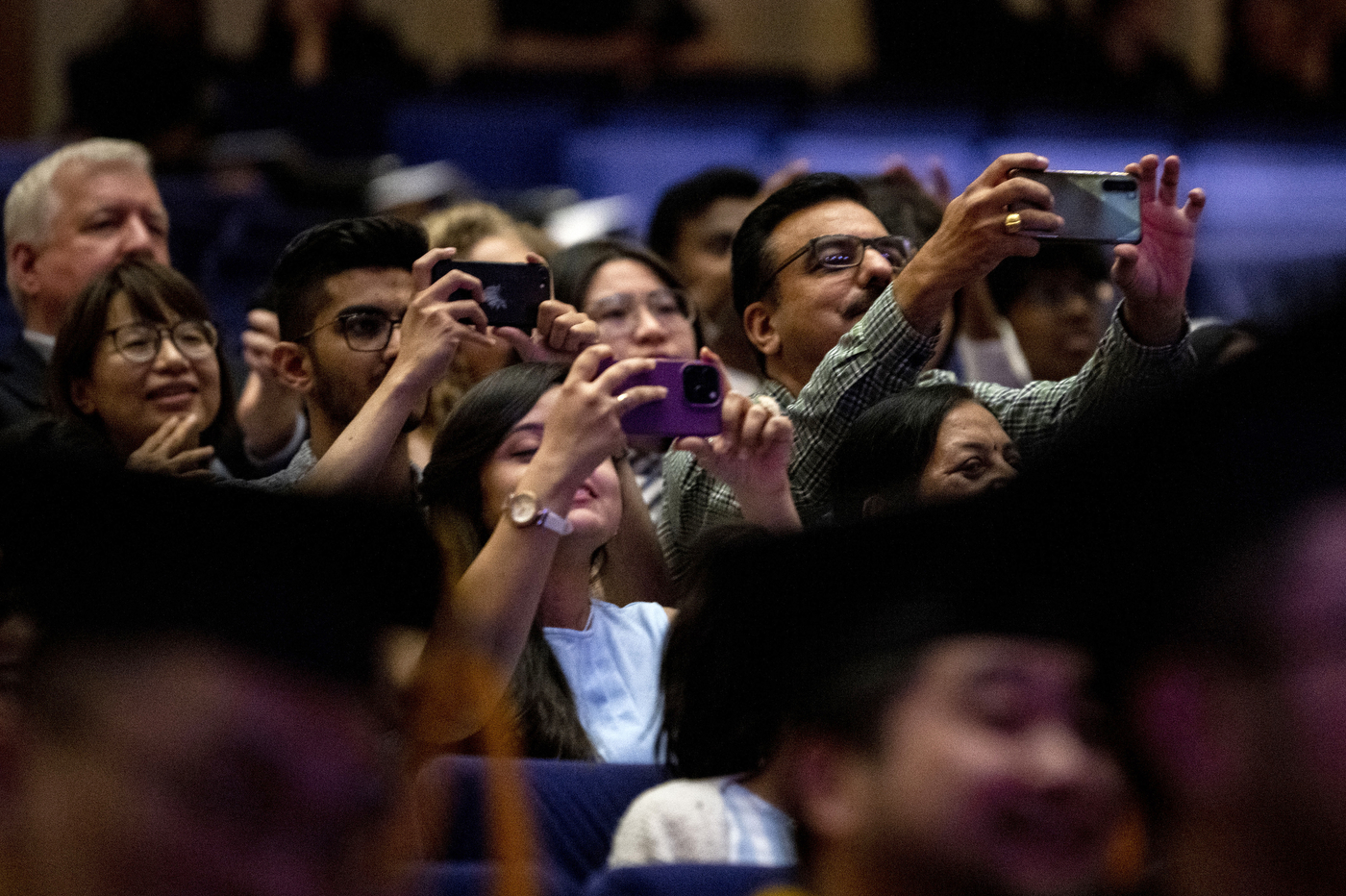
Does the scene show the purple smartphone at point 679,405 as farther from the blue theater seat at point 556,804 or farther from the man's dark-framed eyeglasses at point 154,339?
the man's dark-framed eyeglasses at point 154,339

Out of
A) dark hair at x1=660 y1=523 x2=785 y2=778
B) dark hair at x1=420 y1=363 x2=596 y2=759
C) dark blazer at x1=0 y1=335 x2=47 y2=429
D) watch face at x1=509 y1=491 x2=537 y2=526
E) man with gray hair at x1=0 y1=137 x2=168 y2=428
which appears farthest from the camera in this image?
man with gray hair at x1=0 y1=137 x2=168 y2=428

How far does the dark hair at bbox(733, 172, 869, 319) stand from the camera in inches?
70.6

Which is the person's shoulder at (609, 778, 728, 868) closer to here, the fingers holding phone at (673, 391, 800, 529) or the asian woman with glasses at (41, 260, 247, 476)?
the fingers holding phone at (673, 391, 800, 529)

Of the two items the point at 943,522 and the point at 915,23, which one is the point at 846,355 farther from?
the point at 915,23

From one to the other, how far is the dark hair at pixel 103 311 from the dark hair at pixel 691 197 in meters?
0.82

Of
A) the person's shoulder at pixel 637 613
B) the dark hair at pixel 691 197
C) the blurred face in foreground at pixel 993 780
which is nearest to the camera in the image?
the blurred face in foreground at pixel 993 780

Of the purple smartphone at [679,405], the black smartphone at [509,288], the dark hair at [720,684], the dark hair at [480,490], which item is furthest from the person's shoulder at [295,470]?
the dark hair at [720,684]

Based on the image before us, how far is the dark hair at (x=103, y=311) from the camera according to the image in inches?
77.2

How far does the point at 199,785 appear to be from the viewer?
99 cm

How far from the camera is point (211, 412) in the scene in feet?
6.75

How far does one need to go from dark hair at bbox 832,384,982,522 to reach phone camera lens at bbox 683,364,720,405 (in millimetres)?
180

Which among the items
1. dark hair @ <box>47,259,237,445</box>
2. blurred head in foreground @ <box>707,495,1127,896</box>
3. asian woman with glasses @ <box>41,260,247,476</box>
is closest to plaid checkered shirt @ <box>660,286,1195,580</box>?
blurred head in foreground @ <box>707,495,1127,896</box>

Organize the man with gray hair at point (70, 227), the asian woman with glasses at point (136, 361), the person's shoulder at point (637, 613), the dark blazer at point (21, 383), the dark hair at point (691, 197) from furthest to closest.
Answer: the dark hair at point (691, 197)
the man with gray hair at point (70, 227)
the dark blazer at point (21, 383)
the asian woman with glasses at point (136, 361)
the person's shoulder at point (637, 613)

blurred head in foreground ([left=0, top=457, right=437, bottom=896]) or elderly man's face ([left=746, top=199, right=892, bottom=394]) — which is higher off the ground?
elderly man's face ([left=746, top=199, right=892, bottom=394])
